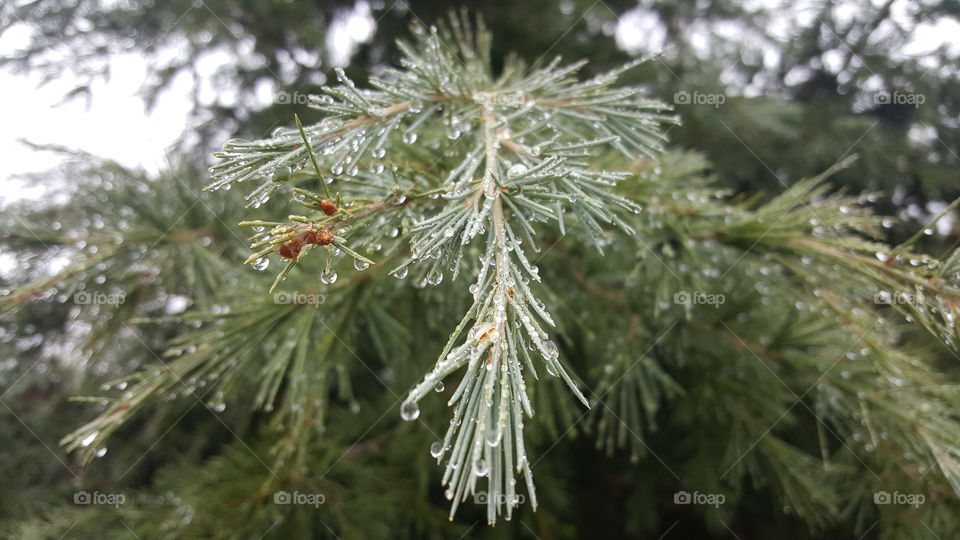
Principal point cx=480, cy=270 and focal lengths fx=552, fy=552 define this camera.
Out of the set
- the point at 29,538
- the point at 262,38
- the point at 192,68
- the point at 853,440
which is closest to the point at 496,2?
the point at 262,38

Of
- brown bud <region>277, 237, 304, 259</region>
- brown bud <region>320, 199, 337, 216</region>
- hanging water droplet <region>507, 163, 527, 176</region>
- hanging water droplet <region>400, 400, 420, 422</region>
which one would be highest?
hanging water droplet <region>507, 163, 527, 176</region>

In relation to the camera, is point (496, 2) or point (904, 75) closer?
point (904, 75)

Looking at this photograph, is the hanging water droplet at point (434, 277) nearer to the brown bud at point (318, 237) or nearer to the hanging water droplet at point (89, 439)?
the brown bud at point (318, 237)

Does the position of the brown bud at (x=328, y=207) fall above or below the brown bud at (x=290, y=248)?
above

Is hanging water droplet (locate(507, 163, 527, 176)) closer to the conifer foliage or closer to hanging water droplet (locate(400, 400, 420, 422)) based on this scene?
the conifer foliage

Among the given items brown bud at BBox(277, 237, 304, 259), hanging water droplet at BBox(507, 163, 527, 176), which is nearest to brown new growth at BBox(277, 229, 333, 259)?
brown bud at BBox(277, 237, 304, 259)

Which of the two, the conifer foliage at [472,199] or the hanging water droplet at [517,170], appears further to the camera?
the hanging water droplet at [517,170]

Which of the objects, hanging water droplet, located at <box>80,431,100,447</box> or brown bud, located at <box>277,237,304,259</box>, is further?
hanging water droplet, located at <box>80,431,100,447</box>

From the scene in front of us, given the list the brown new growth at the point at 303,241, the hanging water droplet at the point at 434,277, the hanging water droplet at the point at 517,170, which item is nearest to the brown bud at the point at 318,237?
the brown new growth at the point at 303,241

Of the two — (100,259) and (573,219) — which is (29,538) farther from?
(573,219)
